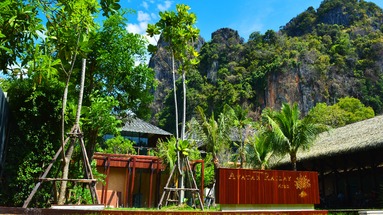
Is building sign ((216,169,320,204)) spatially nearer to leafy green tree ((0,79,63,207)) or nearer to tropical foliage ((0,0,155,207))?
tropical foliage ((0,0,155,207))

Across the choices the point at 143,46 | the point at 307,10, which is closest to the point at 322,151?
the point at 143,46

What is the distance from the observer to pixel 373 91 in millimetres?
42281

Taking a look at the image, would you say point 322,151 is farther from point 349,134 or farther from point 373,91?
point 373,91

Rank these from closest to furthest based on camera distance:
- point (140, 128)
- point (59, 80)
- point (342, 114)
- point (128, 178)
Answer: point (59, 80) → point (128, 178) → point (140, 128) → point (342, 114)

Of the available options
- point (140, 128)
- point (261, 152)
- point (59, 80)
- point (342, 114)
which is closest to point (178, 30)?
point (59, 80)

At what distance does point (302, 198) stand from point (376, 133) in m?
5.04

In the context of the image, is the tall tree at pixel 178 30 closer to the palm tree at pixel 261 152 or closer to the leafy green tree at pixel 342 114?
the palm tree at pixel 261 152

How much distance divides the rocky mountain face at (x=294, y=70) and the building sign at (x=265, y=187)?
111 ft

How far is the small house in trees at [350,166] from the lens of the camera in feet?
40.0

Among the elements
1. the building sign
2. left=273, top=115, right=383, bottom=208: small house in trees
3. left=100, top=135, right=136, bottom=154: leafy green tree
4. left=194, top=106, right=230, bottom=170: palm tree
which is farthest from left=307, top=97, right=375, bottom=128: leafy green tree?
the building sign

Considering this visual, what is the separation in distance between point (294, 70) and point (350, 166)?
31.4 metres

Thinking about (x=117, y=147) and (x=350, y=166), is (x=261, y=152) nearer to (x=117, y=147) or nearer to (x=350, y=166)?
(x=350, y=166)

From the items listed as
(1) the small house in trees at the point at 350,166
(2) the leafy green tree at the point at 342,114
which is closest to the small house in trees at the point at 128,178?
(1) the small house in trees at the point at 350,166

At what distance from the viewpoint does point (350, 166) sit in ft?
46.6
